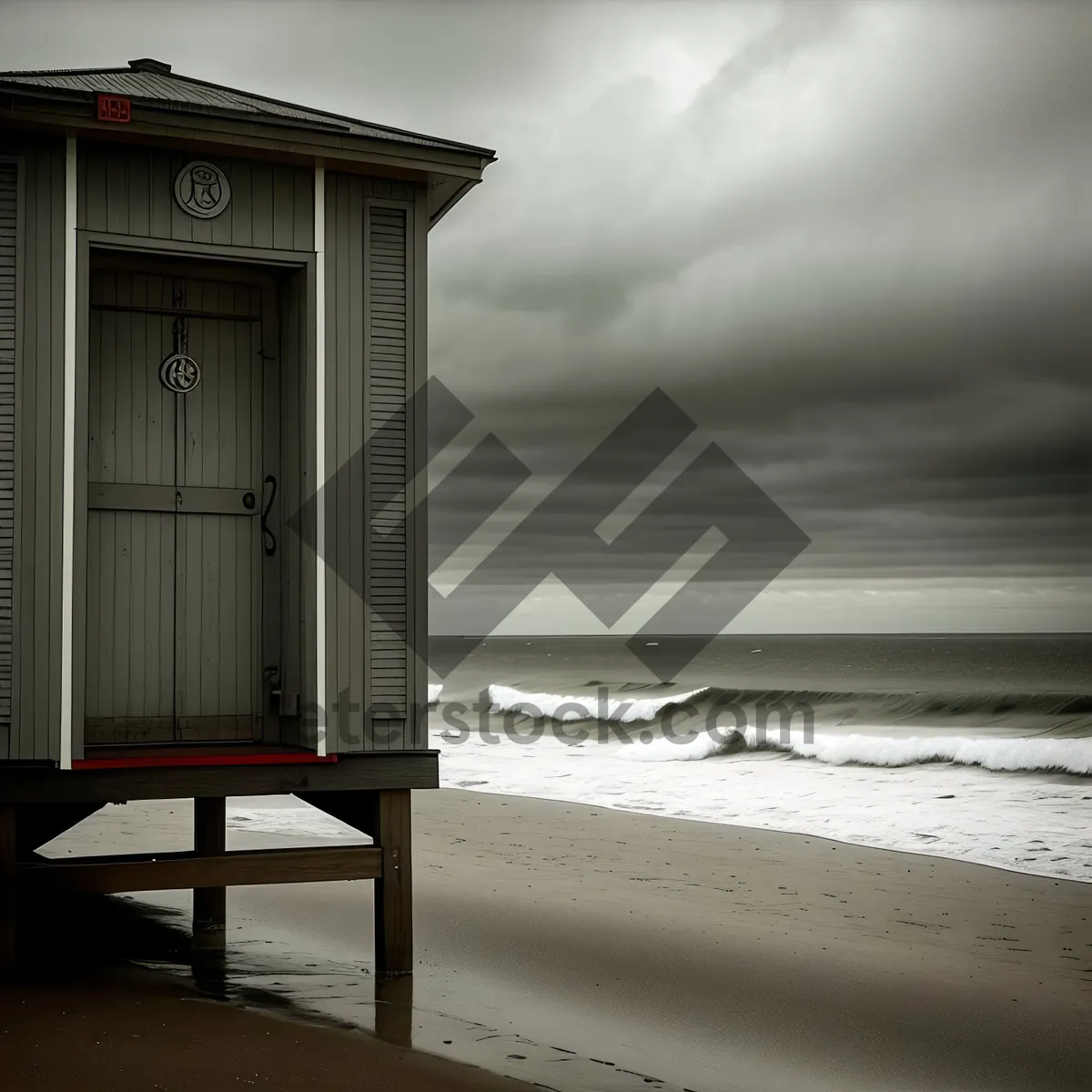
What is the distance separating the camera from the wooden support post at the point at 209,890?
6883 millimetres

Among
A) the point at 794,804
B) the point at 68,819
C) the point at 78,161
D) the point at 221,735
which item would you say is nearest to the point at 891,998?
the point at 221,735

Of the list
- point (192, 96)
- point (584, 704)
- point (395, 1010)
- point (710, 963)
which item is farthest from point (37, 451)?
point (584, 704)

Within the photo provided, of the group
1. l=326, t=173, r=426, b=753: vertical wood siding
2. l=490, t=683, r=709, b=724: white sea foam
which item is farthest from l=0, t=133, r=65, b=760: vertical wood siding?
l=490, t=683, r=709, b=724: white sea foam

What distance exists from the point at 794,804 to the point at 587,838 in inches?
144

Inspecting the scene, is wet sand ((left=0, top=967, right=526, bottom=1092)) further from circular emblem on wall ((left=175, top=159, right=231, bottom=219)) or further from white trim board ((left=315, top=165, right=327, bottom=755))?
circular emblem on wall ((left=175, top=159, right=231, bottom=219))

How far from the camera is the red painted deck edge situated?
498cm

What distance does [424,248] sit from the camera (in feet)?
A: 18.7

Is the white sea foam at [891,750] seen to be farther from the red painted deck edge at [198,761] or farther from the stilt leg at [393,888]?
the red painted deck edge at [198,761]

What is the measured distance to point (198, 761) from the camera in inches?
201

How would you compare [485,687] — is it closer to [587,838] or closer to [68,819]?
[587,838]

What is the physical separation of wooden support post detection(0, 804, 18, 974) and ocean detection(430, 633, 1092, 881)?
26.2 feet

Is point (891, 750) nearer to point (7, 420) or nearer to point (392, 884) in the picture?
point (392, 884)

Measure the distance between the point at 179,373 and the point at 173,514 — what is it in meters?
0.71

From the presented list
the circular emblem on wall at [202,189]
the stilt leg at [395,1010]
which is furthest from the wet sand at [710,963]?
the circular emblem on wall at [202,189]
